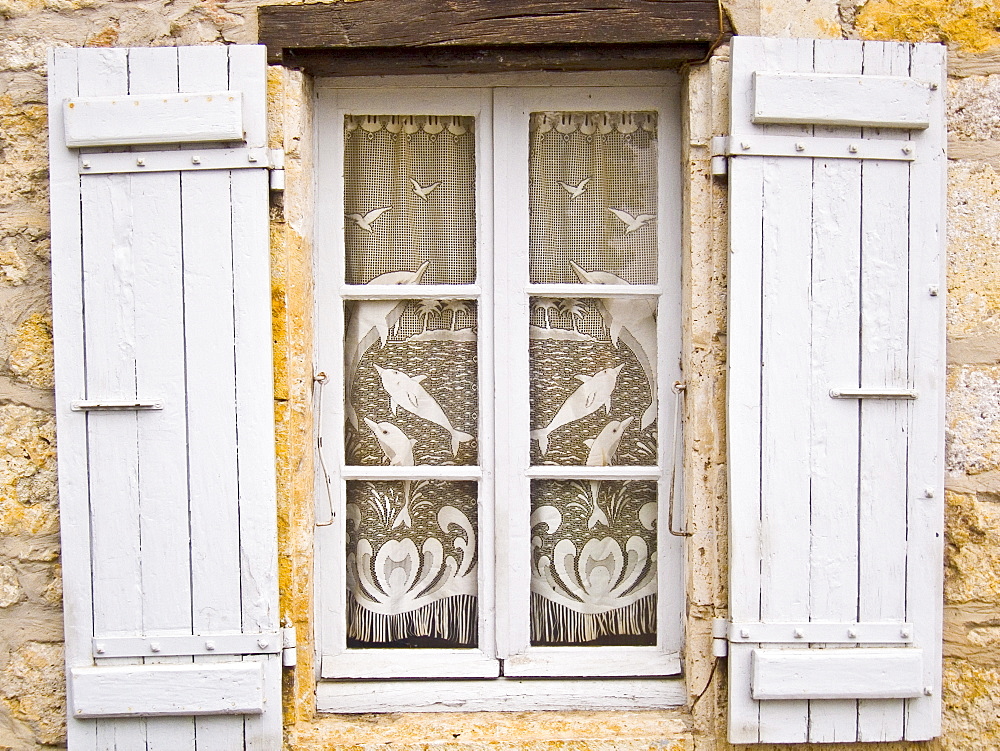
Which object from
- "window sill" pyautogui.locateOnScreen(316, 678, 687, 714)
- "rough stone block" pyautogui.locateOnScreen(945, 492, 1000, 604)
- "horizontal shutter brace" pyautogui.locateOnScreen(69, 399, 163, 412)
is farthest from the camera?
"window sill" pyautogui.locateOnScreen(316, 678, 687, 714)

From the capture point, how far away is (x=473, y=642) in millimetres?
2236

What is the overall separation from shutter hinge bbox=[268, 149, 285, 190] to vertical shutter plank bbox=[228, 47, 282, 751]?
29 millimetres

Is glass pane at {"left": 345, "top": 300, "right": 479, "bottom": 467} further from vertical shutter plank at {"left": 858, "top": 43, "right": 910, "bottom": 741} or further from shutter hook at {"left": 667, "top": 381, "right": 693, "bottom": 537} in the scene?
vertical shutter plank at {"left": 858, "top": 43, "right": 910, "bottom": 741}

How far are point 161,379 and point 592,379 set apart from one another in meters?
1.09

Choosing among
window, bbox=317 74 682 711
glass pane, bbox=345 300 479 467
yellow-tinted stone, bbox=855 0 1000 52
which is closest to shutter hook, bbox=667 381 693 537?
window, bbox=317 74 682 711

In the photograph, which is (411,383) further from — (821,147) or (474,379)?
(821,147)

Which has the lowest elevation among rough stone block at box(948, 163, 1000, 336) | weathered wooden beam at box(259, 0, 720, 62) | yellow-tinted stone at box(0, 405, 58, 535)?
yellow-tinted stone at box(0, 405, 58, 535)

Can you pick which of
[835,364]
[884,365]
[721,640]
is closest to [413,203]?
[835,364]

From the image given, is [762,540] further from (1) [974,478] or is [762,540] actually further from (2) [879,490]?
(1) [974,478]

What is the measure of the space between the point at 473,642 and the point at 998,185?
179 cm

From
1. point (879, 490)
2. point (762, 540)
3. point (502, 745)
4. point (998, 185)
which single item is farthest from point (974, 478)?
point (502, 745)

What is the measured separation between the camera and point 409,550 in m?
2.23

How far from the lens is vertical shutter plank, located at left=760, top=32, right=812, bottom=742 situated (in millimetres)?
1982

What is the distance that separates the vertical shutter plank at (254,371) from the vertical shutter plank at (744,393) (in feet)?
3.67
